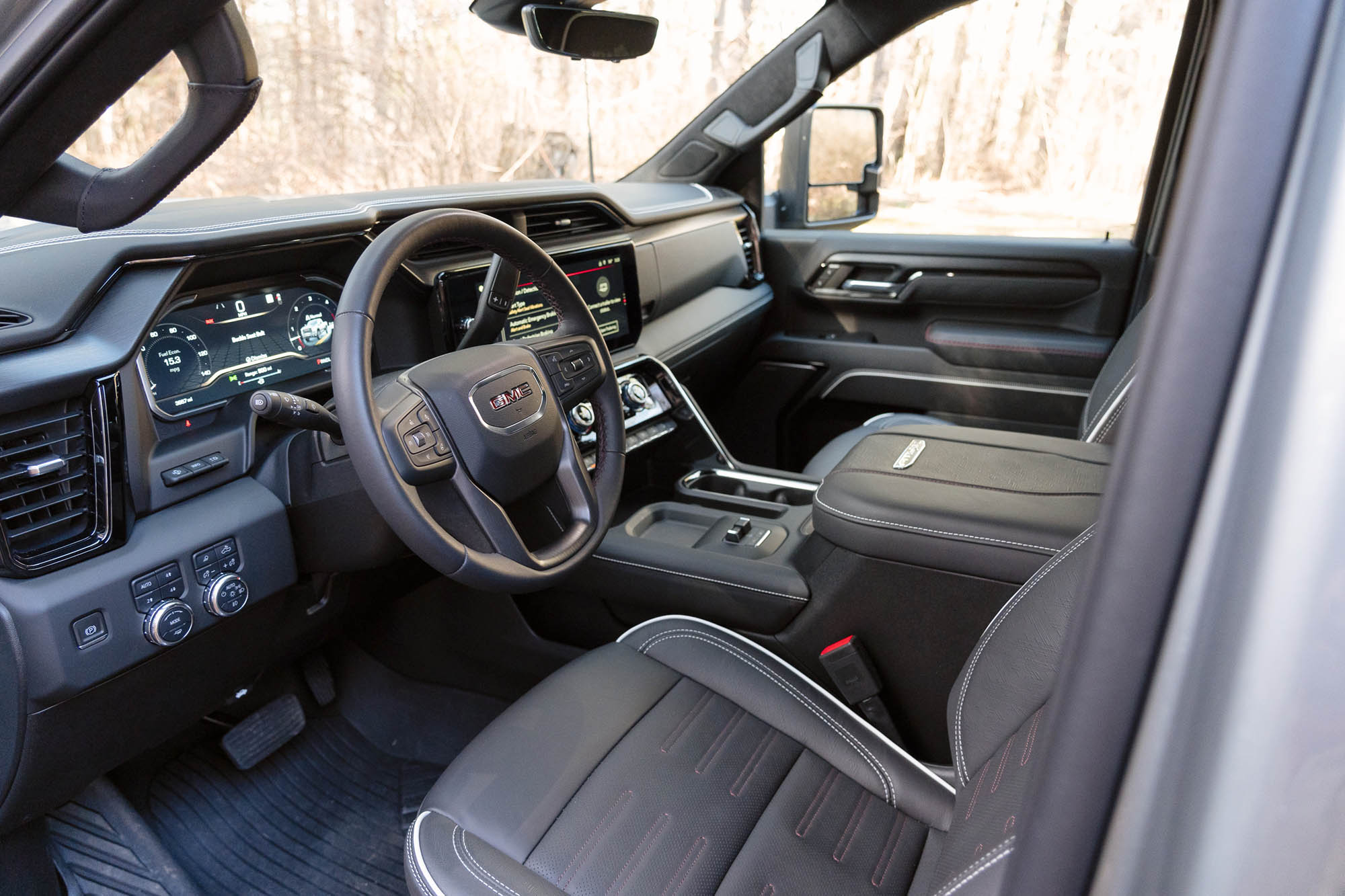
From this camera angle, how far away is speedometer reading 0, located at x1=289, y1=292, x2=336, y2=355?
1470 mm

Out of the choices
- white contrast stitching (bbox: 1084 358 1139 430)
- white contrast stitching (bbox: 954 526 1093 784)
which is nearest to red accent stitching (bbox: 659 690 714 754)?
white contrast stitching (bbox: 954 526 1093 784)

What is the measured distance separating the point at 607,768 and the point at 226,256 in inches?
34.9

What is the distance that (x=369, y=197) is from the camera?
1.73 metres

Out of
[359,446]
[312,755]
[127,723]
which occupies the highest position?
[359,446]

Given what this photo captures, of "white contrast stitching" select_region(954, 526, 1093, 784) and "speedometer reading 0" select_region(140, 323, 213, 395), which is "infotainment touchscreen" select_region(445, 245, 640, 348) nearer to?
"speedometer reading 0" select_region(140, 323, 213, 395)

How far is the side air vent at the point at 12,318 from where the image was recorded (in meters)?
1.09

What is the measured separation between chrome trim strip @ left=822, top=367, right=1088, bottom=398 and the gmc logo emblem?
1725 mm

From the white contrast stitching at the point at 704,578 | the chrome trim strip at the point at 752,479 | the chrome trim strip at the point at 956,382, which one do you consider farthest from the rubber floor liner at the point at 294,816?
the chrome trim strip at the point at 956,382

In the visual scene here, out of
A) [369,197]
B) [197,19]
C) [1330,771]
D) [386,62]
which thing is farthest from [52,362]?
[386,62]

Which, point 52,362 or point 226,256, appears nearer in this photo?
point 52,362

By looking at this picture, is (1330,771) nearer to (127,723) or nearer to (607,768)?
(607,768)

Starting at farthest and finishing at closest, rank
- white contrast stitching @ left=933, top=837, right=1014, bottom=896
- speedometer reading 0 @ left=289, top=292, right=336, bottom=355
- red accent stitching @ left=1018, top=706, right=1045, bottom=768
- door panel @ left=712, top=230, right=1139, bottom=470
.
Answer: door panel @ left=712, top=230, right=1139, bottom=470
speedometer reading 0 @ left=289, top=292, right=336, bottom=355
red accent stitching @ left=1018, top=706, right=1045, bottom=768
white contrast stitching @ left=933, top=837, right=1014, bottom=896

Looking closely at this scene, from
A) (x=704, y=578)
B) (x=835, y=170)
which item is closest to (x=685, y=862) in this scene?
(x=704, y=578)

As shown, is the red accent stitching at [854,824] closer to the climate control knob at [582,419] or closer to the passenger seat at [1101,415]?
the passenger seat at [1101,415]
